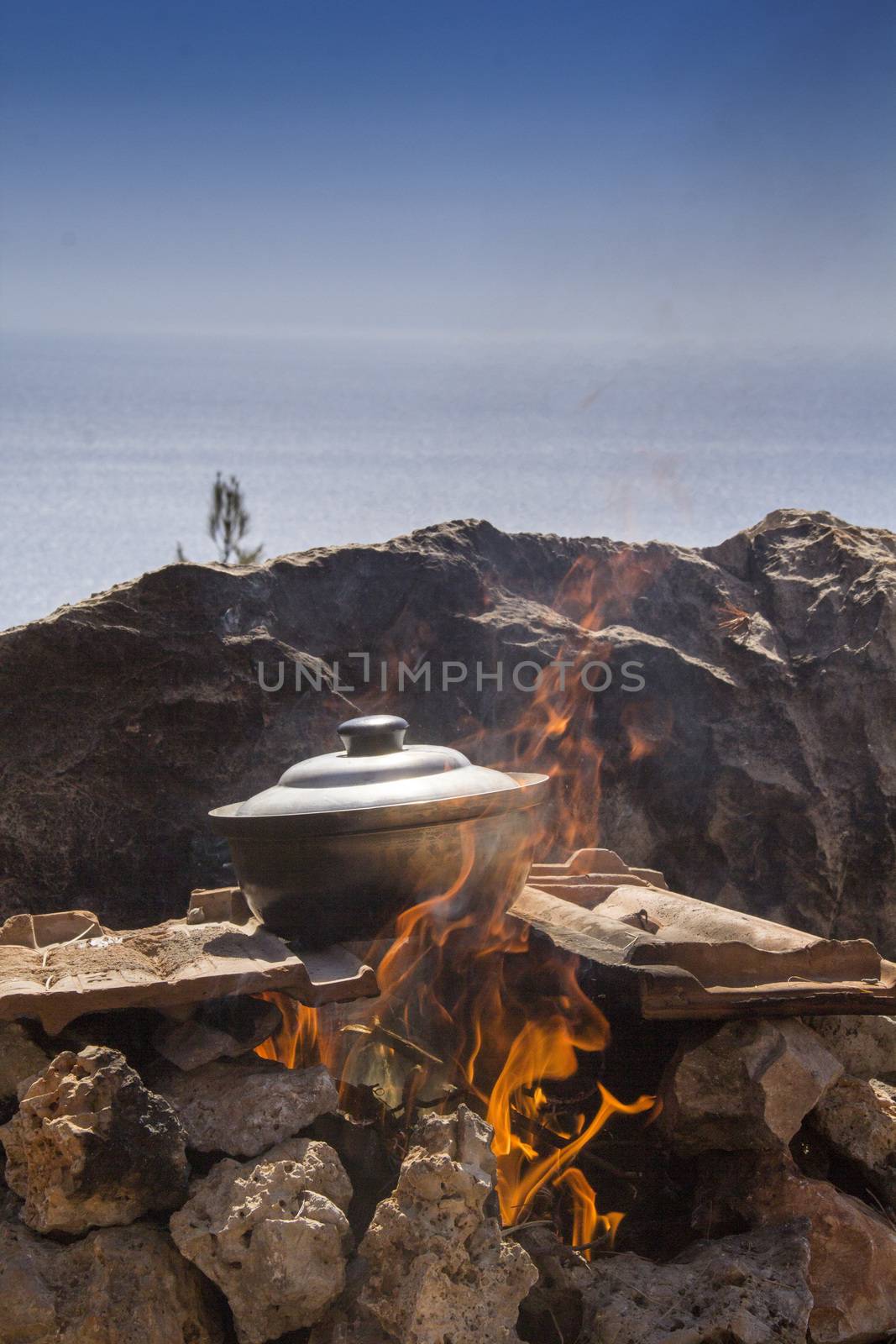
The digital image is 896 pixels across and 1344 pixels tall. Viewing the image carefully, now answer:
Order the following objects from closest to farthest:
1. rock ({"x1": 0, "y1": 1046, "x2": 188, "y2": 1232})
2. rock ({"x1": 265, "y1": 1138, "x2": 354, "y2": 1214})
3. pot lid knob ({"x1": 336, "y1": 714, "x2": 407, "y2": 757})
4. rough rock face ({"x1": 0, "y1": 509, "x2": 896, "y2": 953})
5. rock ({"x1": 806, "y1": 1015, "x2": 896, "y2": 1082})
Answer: rock ({"x1": 0, "y1": 1046, "x2": 188, "y2": 1232})
rock ({"x1": 265, "y1": 1138, "x2": 354, "y2": 1214})
rock ({"x1": 806, "y1": 1015, "x2": 896, "y2": 1082})
pot lid knob ({"x1": 336, "y1": 714, "x2": 407, "y2": 757})
rough rock face ({"x1": 0, "y1": 509, "x2": 896, "y2": 953})

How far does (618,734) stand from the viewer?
5.50 m

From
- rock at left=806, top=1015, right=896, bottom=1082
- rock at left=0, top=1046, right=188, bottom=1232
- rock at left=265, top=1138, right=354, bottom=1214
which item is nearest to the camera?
rock at left=0, top=1046, right=188, bottom=1232

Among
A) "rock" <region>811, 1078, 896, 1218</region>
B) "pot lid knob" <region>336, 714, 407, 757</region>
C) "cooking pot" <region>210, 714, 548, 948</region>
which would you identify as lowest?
"rock" <region>811, 1078, 896, 1218</region>

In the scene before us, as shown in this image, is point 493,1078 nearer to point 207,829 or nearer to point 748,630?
point 207,829

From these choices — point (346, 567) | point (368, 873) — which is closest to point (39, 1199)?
point (368, 873)

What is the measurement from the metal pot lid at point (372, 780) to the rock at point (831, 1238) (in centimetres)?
124

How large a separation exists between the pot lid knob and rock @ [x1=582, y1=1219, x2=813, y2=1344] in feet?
5.23

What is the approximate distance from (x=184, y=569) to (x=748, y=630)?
9.49ft

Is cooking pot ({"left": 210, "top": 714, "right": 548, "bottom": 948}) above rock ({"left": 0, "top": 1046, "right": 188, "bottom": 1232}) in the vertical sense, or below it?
above

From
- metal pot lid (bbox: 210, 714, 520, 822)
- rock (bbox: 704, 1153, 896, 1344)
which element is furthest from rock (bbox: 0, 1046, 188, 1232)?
rock (bbox: 704, 1153, 896, 1344)

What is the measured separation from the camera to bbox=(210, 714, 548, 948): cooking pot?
3.25 metres

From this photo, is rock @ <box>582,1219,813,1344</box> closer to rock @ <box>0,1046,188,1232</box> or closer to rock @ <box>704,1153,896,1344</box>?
rock @ <box>704,1153,896,1344</box>

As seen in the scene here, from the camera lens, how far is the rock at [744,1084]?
111 inches

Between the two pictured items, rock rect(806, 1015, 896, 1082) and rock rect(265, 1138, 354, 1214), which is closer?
rock rect(265, 1138, 354, 1214)
